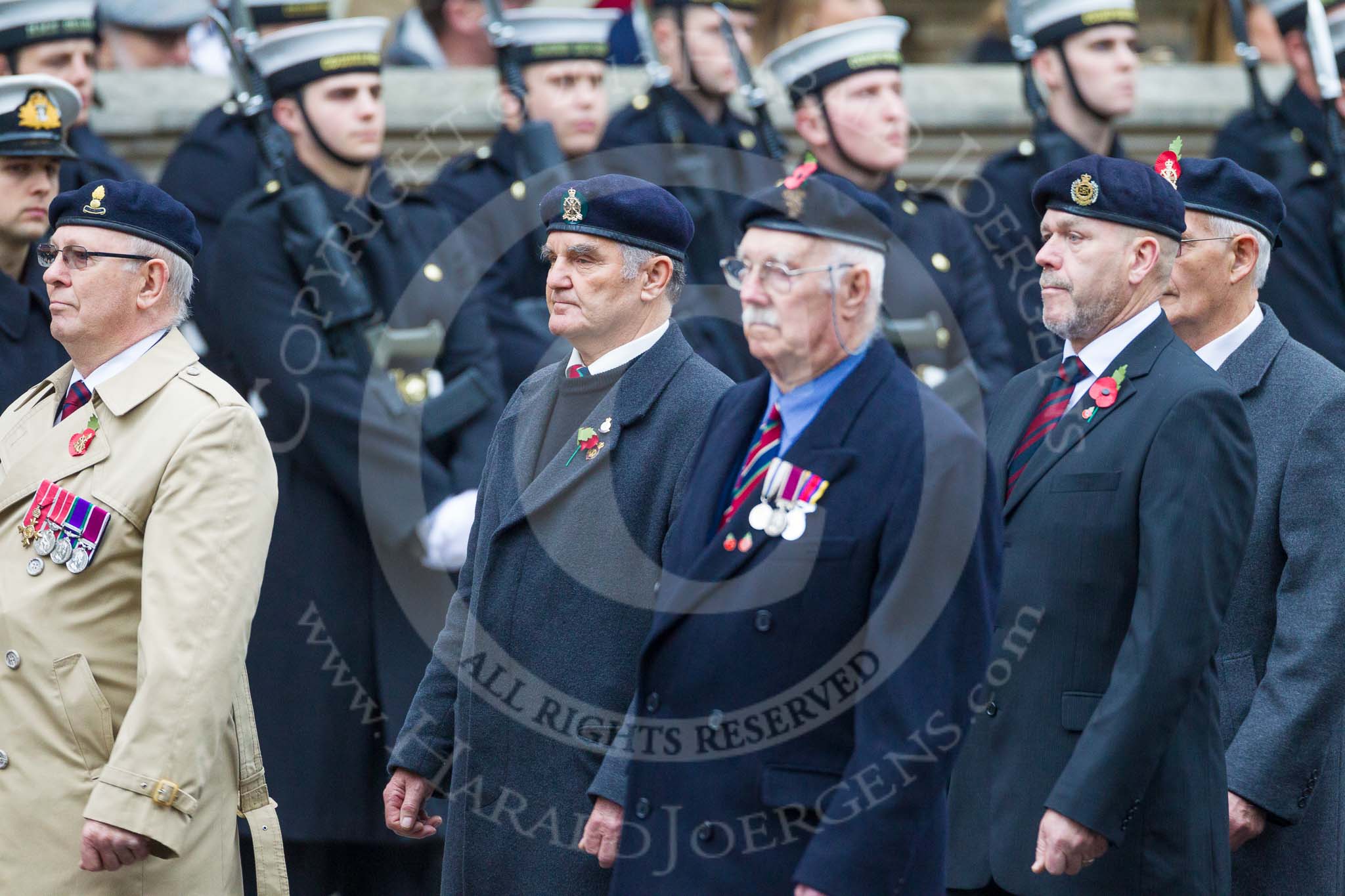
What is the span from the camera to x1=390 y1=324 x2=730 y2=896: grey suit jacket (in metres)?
3.94

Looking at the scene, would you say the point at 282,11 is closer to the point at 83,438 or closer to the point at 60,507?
the point at 83,438

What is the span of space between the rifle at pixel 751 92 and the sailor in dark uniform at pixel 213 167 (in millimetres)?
1847

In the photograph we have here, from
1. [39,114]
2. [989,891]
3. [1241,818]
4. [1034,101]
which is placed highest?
[1034,101]

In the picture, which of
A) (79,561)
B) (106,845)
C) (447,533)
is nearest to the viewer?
(106,845)

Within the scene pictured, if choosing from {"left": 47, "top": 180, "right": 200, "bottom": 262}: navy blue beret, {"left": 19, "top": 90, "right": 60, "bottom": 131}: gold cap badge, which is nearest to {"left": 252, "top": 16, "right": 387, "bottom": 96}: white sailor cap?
{"left": 19, "top": 90, "right": 60, "bottom": 131}: gold cap badge

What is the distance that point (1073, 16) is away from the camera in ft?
24.0

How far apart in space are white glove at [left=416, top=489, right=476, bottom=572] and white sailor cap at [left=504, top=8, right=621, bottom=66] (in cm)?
198

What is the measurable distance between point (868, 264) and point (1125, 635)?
86 cm

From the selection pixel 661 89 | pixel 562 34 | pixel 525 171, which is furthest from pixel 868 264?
pixel 661 89

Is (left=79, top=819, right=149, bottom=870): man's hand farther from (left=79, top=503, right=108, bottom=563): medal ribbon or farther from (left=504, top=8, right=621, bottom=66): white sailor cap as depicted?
(left=504, top=8, right=621, bottom=66): white sailor cap

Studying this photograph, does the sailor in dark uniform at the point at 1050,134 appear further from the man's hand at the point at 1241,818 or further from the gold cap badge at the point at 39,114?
the gold cap badge at the point at 39,114

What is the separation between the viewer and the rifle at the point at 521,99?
6738mm

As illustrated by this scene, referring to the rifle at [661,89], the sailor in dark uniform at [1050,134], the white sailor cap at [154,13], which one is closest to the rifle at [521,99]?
the rifle at [661,89]

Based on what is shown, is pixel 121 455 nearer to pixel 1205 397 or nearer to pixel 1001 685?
pixel 1001 685
